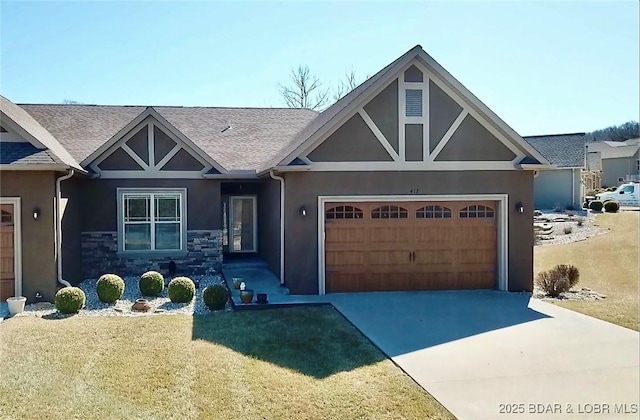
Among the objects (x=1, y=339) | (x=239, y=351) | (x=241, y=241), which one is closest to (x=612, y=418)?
(x=239, y=351)

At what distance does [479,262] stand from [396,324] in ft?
14.6

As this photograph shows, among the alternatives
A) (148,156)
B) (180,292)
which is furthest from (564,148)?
(180,292)

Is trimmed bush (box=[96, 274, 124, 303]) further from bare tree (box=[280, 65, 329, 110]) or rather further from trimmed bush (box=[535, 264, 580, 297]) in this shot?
bare tree (box=[280, 65, 329, 110])

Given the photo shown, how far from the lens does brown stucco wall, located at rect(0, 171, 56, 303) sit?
11.9 metres

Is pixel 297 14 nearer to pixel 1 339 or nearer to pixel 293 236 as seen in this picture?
pixel 293 236

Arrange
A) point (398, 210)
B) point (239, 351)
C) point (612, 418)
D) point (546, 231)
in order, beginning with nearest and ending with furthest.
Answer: point (612, 418)
point (239, 351)
point (398, 210)
point (546, 231)

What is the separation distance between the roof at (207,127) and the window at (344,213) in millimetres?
4520

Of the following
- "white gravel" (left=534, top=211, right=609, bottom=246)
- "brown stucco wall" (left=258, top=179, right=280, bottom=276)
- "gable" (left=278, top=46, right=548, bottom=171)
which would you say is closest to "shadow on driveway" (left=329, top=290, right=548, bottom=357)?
"brown stucco wall" (left=258, top=179, right=280, bottom=276)

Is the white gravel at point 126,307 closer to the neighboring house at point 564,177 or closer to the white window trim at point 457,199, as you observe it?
the white window trim at point 457,199

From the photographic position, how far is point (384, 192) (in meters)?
12.7

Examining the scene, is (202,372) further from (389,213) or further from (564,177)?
(564,177)

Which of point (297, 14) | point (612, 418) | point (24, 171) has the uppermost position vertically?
point (297, 14)

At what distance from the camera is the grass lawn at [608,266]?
37.3 feet

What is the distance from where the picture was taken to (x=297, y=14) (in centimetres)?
1323
